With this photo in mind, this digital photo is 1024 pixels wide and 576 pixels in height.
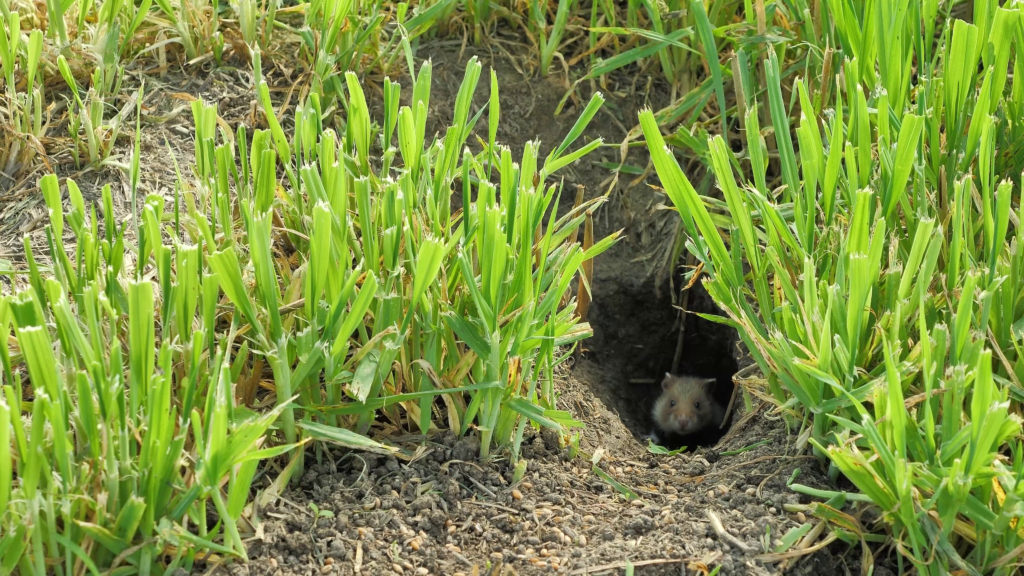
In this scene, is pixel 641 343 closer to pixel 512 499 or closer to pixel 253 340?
pixel 512 499

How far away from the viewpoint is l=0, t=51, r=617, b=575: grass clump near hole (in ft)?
6.22

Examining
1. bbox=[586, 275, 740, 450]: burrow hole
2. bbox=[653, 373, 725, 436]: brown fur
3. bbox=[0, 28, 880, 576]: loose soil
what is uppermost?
bbox=[0, 28, 880, 576]: loose soil

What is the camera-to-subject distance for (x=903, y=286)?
7.43 feet

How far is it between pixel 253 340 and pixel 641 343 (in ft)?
7.54

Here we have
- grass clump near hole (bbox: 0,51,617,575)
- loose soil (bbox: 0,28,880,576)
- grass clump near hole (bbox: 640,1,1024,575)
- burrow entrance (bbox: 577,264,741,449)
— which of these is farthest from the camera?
burrow entrance (bbox: 577,264,741,449)

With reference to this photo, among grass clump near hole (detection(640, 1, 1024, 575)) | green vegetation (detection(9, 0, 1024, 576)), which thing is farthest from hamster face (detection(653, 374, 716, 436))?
grass clump near hole (detection(640, 1, 1024, 575))

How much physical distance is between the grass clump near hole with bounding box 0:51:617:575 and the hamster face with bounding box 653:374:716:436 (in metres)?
1.89

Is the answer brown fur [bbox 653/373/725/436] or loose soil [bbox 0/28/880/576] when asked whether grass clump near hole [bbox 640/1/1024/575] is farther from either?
brown fur [bbox 653/373/725/436]

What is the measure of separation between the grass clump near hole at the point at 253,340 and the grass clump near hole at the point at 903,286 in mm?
492

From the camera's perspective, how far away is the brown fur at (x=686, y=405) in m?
4.42

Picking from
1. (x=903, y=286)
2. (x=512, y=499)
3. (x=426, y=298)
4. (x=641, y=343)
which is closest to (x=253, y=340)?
(x=426, y=298)

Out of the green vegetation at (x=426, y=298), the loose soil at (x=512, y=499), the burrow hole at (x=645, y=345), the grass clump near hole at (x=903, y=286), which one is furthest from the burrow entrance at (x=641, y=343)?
the grass clump near hole at (x=903, y=286)

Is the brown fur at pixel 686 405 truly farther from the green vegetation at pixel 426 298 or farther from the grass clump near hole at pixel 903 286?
the grass clump near hole at pixel 903 286

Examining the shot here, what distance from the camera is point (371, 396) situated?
234 centimetres
